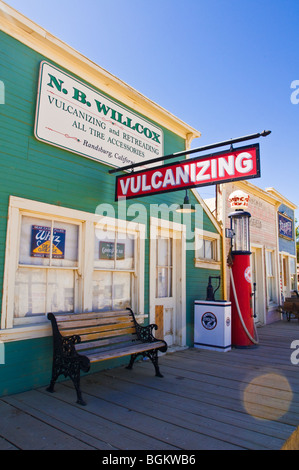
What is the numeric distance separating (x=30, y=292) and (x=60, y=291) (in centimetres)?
47

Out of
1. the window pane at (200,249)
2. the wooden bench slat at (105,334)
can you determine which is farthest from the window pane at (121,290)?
the window pane at (200,249)

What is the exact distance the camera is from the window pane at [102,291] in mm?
5156

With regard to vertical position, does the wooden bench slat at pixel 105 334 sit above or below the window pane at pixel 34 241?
below

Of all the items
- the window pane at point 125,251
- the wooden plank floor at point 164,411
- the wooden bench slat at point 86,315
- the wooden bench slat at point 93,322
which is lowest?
the wooden plank floor at point 164,411

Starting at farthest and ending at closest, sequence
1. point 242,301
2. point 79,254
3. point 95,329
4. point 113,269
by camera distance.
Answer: point 242,301 → point 113,269 → point 79,254 → point 95,329

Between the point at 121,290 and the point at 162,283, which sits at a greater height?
the point at 162,283

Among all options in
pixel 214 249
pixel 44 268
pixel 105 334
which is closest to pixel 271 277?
pixel 214 249

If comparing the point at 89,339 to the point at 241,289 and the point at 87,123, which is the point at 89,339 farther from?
the point at 241,289

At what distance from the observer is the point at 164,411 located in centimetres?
353

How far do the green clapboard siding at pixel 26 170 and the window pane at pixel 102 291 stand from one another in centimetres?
101

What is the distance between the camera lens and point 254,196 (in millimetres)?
11039

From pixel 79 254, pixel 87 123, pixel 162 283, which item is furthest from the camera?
pixel 162 283

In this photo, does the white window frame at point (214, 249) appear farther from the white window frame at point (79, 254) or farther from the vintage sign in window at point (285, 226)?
the vintage sign in window at point (285, 226)
